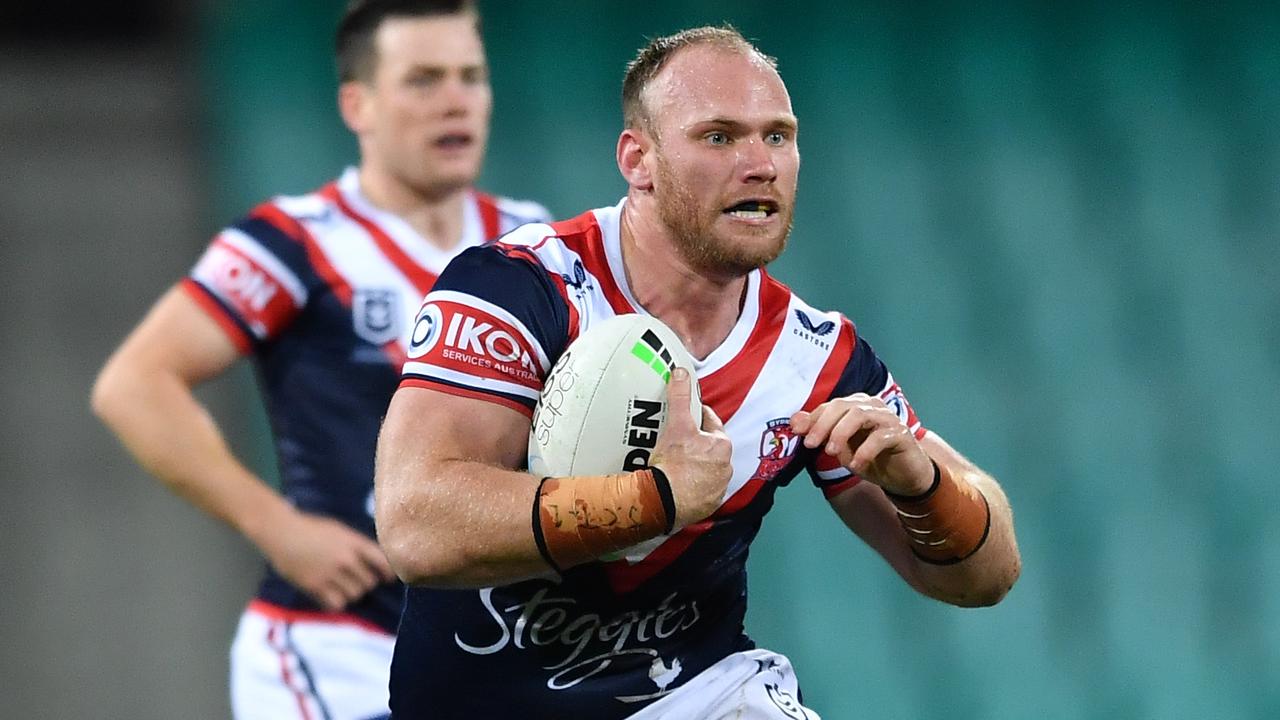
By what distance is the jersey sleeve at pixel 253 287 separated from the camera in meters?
4.38

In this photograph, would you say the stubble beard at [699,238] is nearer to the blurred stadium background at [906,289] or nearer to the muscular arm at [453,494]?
the muscular arm at [453,494]

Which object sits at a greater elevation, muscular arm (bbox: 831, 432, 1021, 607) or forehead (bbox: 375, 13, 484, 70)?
forehead (bbox: 375, 13, 484, 70)

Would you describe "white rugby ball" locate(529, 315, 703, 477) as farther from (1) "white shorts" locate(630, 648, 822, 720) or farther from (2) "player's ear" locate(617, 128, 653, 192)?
(1) "white shorts" locate(630, 648, 822, 720)


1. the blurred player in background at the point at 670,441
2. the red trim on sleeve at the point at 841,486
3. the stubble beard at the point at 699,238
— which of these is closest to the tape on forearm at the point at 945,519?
the blurred player in background at the point at 670,441

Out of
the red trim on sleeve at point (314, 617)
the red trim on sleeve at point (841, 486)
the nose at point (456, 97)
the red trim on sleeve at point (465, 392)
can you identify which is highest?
the nose at point (456, 97)

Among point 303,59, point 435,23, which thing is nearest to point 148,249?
point 303,59

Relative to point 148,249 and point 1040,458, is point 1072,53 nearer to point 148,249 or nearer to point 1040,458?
point 1040,458

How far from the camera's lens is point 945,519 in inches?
124

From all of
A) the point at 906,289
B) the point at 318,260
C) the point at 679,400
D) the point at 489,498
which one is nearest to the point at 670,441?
the point at 679,400

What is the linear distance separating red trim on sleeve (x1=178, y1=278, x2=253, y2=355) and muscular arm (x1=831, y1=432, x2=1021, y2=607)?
1.64 meters

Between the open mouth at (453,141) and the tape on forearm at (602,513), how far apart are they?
2.02 metres

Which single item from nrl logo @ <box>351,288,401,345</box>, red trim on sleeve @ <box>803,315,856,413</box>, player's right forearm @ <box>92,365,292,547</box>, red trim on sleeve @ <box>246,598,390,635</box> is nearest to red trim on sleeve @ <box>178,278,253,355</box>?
player's right forearm @ <box>92,365,292,547</box>

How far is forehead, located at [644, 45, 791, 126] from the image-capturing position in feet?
10.3

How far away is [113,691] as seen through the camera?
23.9 feet
